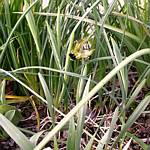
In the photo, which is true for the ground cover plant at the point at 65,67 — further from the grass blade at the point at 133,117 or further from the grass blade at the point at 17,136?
the grass blade at the point at 17,136

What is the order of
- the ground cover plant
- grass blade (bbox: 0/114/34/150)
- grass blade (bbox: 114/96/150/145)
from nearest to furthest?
grass blade (bbox: 0/114/34/150) → grass blade (bbox: 114/96/150/145) → the ground cover plant

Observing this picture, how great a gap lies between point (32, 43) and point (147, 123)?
45 cm

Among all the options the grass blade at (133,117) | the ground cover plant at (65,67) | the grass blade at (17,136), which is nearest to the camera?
the grass blade at (17,136)

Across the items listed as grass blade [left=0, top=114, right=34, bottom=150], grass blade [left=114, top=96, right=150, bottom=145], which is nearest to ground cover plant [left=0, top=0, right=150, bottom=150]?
grass blade [left=114, top=96, right=150, bottom=145]

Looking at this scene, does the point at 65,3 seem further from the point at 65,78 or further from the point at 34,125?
the point at 34,125

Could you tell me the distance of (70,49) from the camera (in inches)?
42.1

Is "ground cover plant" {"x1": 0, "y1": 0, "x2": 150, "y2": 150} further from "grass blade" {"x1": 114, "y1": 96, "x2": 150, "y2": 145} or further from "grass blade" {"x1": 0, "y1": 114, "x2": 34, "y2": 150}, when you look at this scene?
"grass blade" {"x1": 0, "y1": 114, "x2": 34, "y2": 150}

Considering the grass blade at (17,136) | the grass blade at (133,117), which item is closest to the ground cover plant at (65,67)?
the grass blade at (133,117)

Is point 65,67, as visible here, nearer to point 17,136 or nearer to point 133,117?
point 133,117

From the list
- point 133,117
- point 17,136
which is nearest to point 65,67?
point 133,117

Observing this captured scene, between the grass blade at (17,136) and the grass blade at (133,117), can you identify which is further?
the grass blade at (133,117)

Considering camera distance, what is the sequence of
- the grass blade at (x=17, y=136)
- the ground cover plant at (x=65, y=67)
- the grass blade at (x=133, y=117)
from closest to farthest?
the grass blade at (x=17, y=136) < the grass blade at (x=133, y=117) < the ground cover plant at (x=65, y=67)

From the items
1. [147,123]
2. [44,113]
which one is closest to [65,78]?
[44,113]

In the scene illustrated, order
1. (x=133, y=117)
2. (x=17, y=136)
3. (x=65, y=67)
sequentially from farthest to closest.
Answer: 1. (x=65, y=67)
2. (x=133, y=117)
3. (x=17, y=136)
